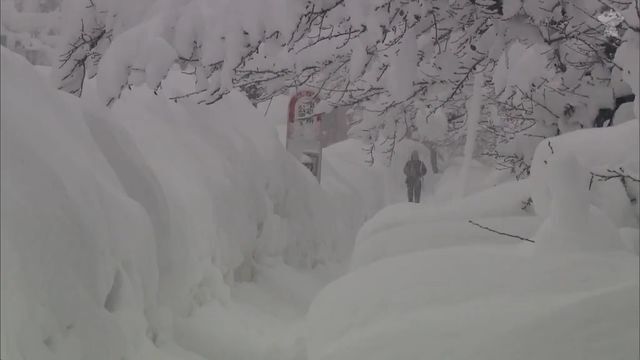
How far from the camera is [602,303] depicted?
3172 millimetres

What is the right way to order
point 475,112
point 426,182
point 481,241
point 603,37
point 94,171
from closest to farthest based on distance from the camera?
point 94,171 → point 603,37 → point 481,241 → point 475,112 → point 426,182

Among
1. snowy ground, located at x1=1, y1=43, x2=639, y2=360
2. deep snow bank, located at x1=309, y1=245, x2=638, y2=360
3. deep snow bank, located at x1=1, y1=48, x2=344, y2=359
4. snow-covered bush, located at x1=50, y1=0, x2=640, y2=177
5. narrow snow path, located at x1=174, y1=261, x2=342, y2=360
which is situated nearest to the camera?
deep snow bank, located at x1=1, y1=48, x2=344, y2=359

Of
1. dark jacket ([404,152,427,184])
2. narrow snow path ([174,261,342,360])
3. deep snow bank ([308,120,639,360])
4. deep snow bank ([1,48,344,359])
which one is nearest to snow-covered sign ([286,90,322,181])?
deep snow bank ([1,48,344,359])

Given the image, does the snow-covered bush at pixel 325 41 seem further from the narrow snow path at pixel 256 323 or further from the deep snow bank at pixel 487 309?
the narrow snow path at pixel 256 323

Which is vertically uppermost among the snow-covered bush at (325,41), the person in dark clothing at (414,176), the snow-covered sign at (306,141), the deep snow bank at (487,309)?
the snow-covered bush at (325,41)

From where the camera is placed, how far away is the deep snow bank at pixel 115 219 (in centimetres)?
262

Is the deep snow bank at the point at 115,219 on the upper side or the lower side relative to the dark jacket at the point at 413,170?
upper

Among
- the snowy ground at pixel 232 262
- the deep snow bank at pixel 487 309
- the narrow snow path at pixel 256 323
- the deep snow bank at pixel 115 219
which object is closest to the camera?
the deep snow bank at pixel 115 219

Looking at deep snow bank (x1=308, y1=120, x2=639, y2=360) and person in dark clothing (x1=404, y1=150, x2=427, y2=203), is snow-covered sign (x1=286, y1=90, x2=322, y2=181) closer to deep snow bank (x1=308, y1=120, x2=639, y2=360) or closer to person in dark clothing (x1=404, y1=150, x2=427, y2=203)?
person in dark clothing (x1=404, y1=150, x2=427, y2=203)

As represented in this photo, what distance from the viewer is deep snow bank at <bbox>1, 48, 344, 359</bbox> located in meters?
2.62

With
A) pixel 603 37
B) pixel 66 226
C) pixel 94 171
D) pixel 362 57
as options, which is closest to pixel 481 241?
pixel 603 37

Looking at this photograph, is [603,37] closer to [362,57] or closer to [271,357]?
[362,57]

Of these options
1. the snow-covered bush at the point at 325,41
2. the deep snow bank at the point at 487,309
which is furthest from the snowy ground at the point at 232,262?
the snow-covered bush at the point at 325,41

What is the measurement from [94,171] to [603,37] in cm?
343
